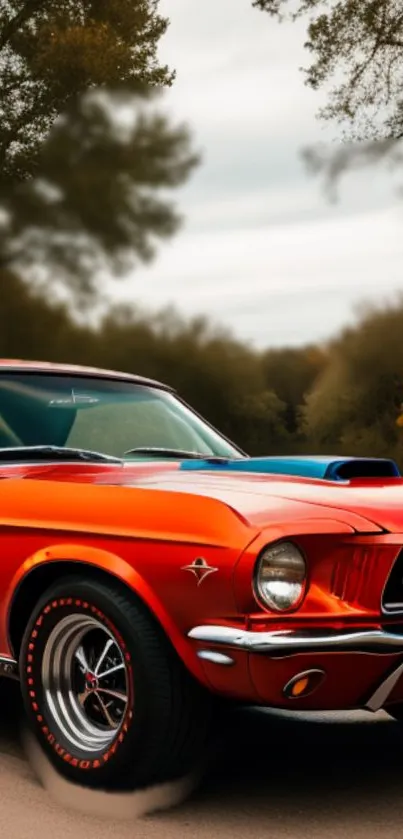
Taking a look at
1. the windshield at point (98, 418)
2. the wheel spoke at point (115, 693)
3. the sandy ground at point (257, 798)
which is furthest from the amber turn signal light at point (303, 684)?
the windshield at point (98, 418)

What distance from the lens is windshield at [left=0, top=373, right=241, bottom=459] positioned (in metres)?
5.56

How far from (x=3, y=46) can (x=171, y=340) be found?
28.5ft

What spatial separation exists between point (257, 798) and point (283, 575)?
0.89 metres

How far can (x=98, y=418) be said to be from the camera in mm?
5895

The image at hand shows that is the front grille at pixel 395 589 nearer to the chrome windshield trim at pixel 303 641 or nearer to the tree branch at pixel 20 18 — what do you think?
the chrome windshield trim at pixel 303 641

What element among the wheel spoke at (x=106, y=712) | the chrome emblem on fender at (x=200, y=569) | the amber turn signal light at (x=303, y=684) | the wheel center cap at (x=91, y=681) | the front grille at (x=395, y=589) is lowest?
the wheel spoke at (x=106, y=712)

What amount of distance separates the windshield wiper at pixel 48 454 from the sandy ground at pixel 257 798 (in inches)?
44.9

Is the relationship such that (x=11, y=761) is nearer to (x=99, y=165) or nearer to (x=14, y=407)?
(x=14, y=407)

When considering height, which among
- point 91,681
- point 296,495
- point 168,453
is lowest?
point 91,681

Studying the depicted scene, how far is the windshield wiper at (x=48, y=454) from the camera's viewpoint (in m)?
5.30

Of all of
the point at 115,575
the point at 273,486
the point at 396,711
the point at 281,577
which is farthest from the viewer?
the point at 396,711

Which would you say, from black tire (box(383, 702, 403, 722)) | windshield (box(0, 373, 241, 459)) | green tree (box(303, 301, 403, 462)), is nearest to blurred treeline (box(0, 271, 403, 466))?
Answer: green tree (box(303, 301, 403, 462))

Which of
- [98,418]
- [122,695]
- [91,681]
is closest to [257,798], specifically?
[122,695]

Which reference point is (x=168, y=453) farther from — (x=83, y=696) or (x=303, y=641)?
(x=303, y=641)
